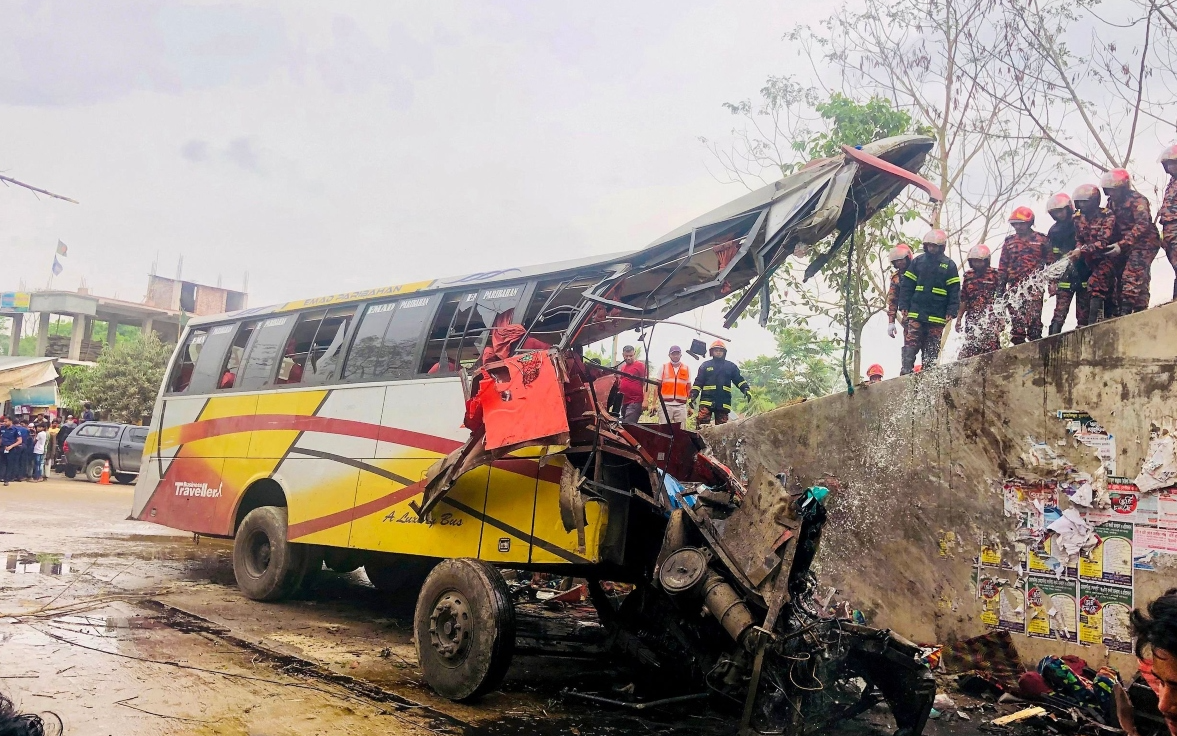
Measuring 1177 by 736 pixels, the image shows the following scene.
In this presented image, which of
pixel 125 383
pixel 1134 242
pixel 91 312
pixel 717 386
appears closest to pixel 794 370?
pixel 717 386

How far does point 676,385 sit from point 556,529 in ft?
13.1

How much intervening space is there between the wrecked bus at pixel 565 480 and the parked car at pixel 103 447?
47.9 ft

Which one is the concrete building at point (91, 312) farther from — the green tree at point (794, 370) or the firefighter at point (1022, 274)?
the firefighter at point (1022, 274)

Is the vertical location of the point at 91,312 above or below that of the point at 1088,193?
above

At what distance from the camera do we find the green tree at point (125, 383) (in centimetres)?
2816

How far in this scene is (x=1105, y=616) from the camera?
5375mm

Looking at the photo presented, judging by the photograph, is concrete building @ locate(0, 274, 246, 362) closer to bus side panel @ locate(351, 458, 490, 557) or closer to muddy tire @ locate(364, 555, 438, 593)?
muddy tire @ locate(364, 555, 438, 593)

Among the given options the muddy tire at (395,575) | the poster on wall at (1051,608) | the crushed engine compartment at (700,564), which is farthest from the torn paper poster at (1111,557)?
the muddy tire at (395,575)

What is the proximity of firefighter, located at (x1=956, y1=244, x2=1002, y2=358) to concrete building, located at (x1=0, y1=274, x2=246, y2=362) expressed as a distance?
35022mm

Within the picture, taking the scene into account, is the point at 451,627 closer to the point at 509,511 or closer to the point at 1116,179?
the point at 509,511

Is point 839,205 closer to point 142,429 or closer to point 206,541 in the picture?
point 206,541

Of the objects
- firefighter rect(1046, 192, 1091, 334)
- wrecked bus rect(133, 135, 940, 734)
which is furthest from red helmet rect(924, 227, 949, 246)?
wrecked bus rect(133, 135, 940, 734)

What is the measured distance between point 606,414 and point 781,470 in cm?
314

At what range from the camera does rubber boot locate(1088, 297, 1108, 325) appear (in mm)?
6387
